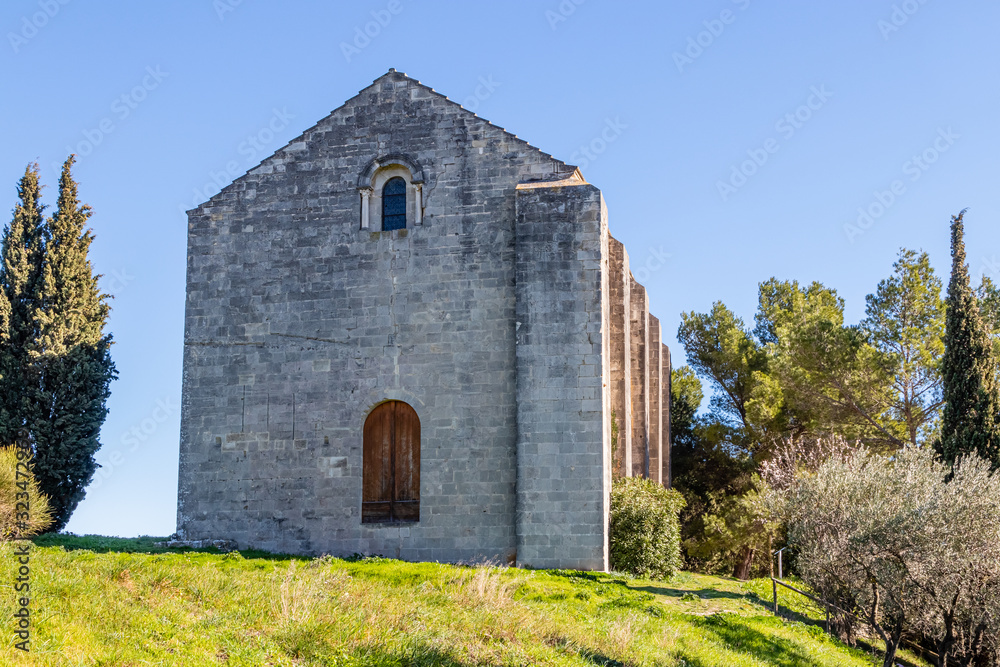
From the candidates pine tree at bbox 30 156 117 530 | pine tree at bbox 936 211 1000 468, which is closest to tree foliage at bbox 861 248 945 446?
pine tree at bbox 936 211 1000 468

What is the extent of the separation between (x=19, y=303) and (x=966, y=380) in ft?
68.4

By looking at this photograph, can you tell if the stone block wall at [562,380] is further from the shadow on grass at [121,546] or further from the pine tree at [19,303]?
the pine tree at [19,303]

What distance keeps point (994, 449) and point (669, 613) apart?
8.87 meters

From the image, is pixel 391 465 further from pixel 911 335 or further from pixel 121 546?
pixel 911 335

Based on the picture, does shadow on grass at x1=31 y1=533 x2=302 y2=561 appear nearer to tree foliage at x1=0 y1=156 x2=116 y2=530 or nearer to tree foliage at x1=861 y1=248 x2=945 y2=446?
tree foliage at x1=0 y1=156 x2=116 y2=530

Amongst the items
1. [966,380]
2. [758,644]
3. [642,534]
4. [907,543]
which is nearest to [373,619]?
[758,644]

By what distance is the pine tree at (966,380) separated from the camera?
1934 centimetres

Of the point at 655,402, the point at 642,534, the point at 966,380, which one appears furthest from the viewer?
the point at 655,402

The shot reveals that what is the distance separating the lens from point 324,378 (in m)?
19.2

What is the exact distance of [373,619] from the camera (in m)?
10.6

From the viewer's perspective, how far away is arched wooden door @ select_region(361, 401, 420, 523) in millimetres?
18625

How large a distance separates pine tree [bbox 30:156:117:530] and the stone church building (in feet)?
13.4

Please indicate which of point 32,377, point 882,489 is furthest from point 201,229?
point 882,489

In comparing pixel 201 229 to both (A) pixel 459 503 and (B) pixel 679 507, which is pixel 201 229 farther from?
(B) pixel 679 507
